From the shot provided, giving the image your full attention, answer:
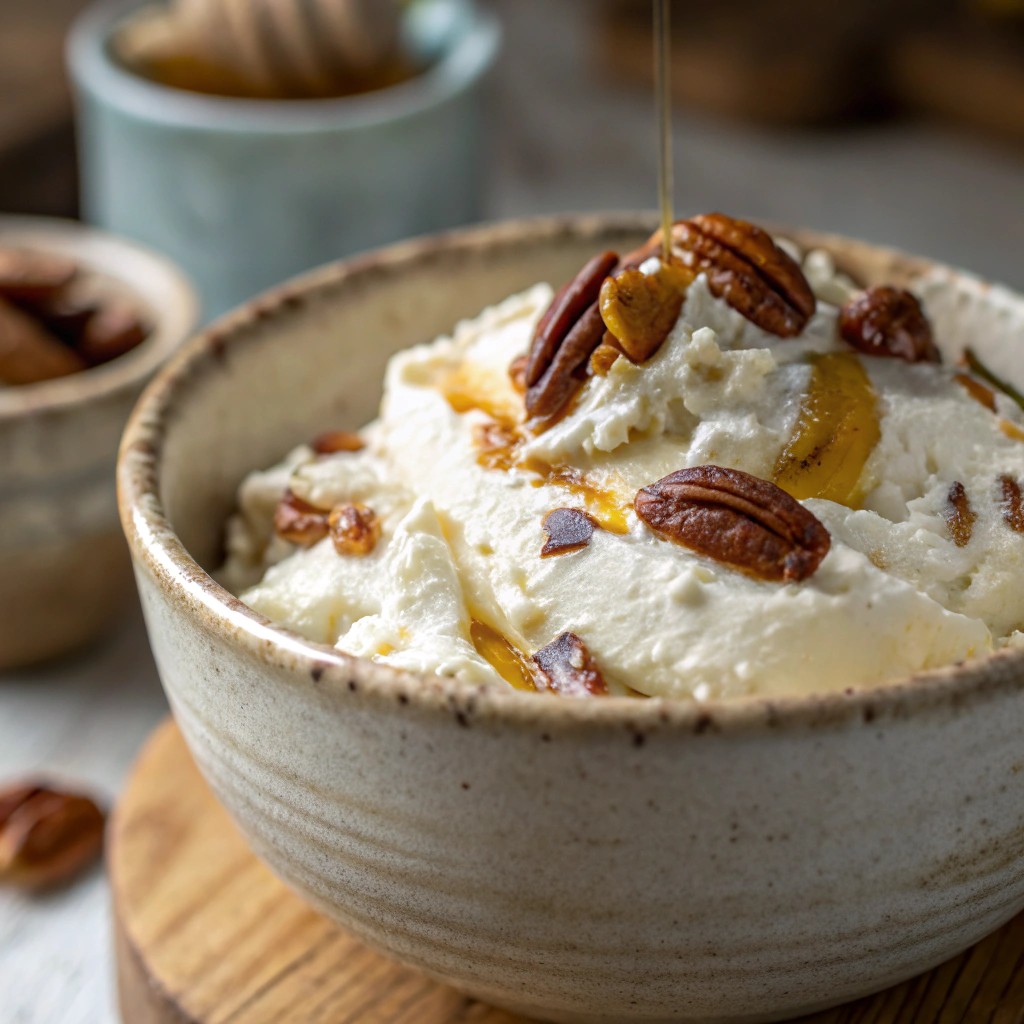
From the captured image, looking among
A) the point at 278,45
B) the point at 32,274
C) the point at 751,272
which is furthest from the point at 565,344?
the point at 278,45

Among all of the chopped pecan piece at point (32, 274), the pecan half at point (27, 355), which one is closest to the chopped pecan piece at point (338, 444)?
the pecan half at point (27, 355)

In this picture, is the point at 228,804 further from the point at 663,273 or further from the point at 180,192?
the point at 180,192

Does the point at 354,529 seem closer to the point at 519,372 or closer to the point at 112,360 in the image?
the point at 519,372

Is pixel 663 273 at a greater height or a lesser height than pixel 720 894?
greater

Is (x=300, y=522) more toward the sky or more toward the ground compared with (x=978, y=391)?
more toward the ground

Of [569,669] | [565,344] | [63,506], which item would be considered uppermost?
[565,344]

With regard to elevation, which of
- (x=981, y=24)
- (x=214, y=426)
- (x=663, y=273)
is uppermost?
(x=663, y=273)

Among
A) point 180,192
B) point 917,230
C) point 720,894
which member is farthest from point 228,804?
point 917,230

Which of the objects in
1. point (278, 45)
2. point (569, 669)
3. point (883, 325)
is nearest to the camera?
point (569, 669)
